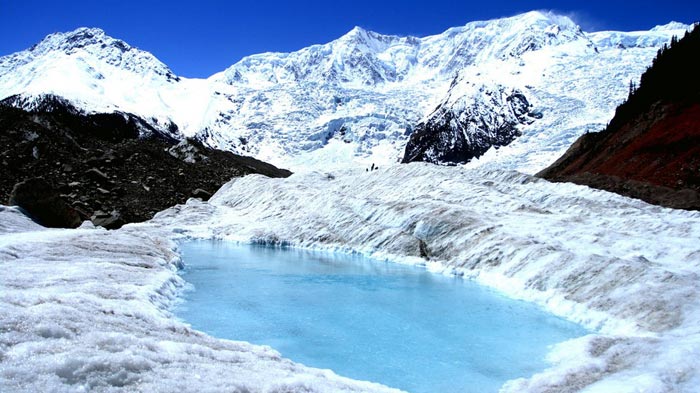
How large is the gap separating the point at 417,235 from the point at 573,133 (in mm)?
102642

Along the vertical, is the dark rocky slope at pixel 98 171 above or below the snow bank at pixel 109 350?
above

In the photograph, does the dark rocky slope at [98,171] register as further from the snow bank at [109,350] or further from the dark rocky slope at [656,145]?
the dark rocky slope at [656,145]

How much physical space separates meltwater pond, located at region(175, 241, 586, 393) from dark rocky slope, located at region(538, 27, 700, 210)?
2267 centimetres

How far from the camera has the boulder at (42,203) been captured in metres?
26.7

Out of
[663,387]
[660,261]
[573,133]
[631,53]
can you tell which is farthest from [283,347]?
[631,53]

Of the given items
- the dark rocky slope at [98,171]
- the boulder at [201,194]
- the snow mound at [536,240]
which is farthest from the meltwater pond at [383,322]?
the boulder at [201,194]

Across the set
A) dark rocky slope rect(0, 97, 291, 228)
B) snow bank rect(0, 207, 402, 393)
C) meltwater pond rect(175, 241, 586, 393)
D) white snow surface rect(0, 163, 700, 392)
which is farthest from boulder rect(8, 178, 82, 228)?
snow bank rect(0, 207, 402, 393)

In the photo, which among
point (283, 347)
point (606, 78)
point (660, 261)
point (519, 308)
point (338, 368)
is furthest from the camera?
point (606, 78)

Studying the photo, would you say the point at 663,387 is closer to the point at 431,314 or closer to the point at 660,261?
the point at 431,314

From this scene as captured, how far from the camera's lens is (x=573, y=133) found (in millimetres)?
121125

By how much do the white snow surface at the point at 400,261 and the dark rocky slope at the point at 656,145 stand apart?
7.76m

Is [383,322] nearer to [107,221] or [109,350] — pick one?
[109,350]

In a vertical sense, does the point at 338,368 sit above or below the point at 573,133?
below

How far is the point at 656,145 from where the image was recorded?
184ft
